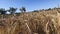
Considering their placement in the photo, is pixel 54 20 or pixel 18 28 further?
pixel 54 20

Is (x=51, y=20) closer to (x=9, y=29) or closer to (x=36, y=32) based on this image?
(x=36, y=32)

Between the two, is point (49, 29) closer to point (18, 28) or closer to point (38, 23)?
point (38, 23)

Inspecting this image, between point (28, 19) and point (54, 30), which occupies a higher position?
point (28, 19)

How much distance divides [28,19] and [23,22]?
0.20m

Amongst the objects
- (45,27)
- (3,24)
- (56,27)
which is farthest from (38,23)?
(3,24)

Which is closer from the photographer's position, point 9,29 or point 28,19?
point 9,29

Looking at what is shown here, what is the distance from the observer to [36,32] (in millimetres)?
2959

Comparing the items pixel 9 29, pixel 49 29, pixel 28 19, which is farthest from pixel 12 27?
pixel 49 29

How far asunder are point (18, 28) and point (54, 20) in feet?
2.42

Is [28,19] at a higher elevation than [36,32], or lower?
higher

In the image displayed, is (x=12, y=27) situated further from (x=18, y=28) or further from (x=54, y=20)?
(x=54, y=20)

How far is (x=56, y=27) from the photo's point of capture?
125 inches

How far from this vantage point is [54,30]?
Answer: 313 cm

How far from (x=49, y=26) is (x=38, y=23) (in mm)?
202
